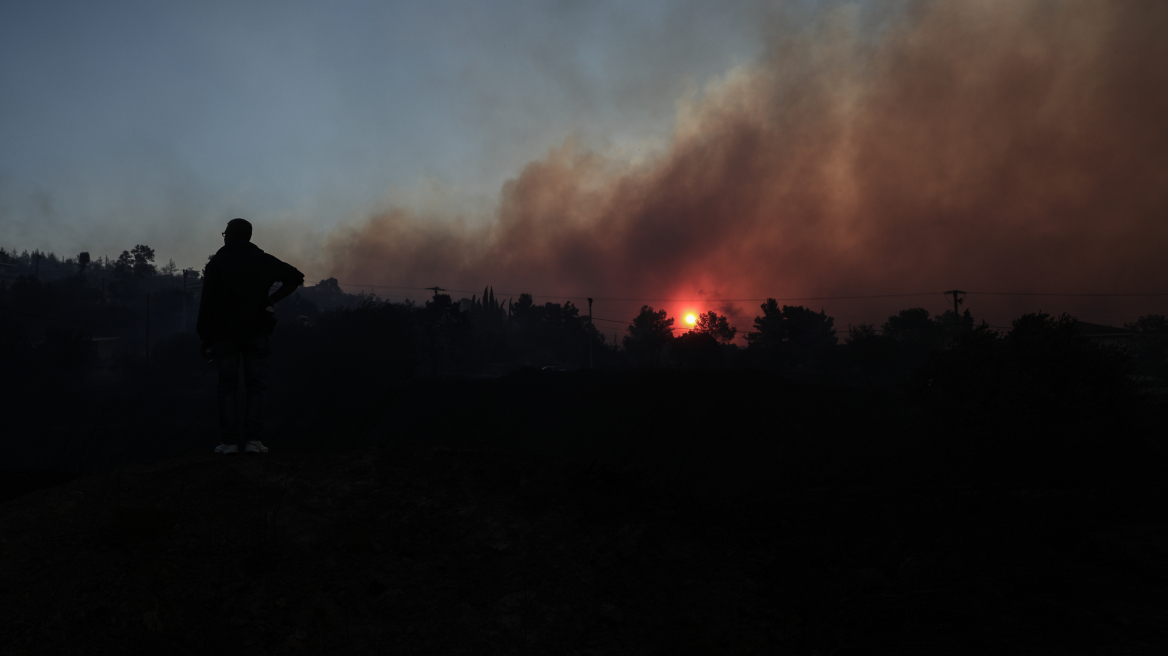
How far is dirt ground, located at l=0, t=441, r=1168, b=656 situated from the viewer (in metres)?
2.57

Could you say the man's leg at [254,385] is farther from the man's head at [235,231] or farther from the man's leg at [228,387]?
the man's head at [235,231]

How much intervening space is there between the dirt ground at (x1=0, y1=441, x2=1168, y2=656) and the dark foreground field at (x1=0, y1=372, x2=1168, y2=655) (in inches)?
0.5

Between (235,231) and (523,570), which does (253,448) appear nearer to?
(235,231)

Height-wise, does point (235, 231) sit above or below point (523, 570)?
above

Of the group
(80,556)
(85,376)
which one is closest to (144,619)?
(80,556)

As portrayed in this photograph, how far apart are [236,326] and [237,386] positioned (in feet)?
1.66

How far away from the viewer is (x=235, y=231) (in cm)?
518

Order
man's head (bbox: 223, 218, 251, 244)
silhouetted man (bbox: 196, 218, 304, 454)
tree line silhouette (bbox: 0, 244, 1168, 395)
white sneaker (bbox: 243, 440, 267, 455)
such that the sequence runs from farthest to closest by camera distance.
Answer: tree line silhouette (bbox: 0, 244, 1168, 395) → man's head (bbox: 223, 218, 251, 244) → silhouetted man (bbox: 196, 218, 304, 454) → white sneaker (bbox: 243, 440, 267, 455)

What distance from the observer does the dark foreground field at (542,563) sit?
2584 millimetres

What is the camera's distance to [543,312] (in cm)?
10481

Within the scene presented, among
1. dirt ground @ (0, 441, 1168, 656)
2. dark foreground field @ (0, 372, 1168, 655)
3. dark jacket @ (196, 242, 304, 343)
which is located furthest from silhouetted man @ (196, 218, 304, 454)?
dirt ground @ (0, 441, 1168, 656)

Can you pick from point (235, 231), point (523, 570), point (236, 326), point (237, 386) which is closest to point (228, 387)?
point (237, 386)

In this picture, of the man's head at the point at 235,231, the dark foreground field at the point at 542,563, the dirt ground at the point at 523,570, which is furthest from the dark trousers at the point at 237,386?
the man's head at the point at 235,231

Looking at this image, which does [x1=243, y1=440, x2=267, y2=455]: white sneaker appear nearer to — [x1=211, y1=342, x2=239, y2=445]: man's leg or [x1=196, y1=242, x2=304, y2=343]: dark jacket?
[x1=211, y1=342, x2=239, y2=445]: man's leg
